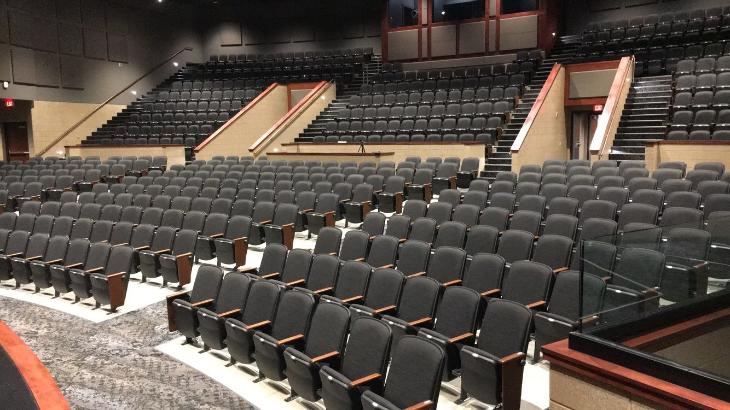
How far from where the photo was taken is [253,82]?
11500 millimetres

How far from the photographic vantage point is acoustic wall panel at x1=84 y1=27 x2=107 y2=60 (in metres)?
11.2

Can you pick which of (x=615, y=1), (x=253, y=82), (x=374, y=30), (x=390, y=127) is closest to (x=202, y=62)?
(x=253, y=82)

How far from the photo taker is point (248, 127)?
1016 cm

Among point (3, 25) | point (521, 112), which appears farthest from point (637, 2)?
point (3, 25)

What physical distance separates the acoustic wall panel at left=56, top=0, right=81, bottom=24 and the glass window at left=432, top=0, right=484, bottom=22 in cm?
683

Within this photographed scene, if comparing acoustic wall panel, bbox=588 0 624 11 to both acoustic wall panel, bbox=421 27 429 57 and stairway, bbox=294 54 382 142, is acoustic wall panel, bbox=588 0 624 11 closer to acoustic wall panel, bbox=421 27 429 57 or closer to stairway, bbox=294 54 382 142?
acoustic wall panel, bbox=421 27 429 57

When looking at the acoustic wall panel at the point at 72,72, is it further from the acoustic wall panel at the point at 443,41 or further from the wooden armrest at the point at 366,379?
the wooden armrest at the point at 366,379

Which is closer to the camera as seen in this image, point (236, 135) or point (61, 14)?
point (236, 135)

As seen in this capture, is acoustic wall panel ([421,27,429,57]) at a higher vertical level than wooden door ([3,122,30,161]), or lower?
higher

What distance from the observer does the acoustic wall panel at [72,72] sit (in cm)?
1079

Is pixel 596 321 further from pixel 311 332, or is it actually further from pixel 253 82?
pixel 253 82

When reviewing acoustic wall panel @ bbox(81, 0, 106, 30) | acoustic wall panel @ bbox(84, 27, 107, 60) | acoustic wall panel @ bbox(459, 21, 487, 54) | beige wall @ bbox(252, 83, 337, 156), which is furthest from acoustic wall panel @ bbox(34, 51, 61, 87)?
acoustic wall panel @ bbox(459, 21, 487, 54)

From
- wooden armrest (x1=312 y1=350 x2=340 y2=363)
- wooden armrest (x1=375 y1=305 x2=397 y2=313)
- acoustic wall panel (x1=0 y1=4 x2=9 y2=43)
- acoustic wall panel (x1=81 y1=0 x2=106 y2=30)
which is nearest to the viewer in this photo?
wooden armrest (x1=312 y1=350 x2=340 y2=363)

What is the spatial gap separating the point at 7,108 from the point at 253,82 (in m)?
4.44
